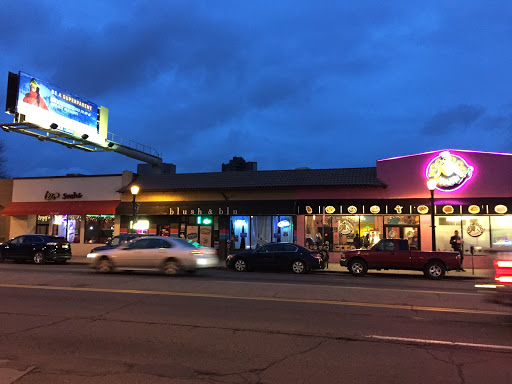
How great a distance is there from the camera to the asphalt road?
4695 mm

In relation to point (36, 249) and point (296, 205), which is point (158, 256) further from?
point (296, 205)

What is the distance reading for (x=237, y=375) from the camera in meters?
4.62

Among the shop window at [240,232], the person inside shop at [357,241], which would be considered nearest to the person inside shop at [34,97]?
the shop window at [240,232]

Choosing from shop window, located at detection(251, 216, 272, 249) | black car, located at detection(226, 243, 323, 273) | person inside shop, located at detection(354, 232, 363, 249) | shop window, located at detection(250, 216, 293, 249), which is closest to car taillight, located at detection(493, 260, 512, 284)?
black car, located at detection(226, 243, 323, 273)

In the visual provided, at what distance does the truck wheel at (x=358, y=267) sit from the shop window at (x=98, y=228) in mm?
17771

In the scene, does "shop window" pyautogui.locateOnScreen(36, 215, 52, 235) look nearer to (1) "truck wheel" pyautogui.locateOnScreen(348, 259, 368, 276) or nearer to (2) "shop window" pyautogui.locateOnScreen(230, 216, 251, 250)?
(2) "shop window" pyautogui.locateOnScreen(230, 216, 251, 250)

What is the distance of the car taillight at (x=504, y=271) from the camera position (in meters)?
7.16

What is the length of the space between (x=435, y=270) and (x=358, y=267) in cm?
305

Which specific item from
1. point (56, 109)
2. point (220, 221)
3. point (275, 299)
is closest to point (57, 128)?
point (56, 109)

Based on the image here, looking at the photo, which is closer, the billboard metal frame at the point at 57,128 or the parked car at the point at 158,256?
the parked car at the point at 158,256

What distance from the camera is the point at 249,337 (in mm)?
6219

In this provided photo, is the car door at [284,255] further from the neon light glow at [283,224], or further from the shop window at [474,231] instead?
the shop window at [474,231]

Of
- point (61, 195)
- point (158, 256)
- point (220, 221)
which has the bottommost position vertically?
point (158, 256)

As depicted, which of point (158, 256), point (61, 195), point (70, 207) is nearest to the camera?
point (158, 256)
